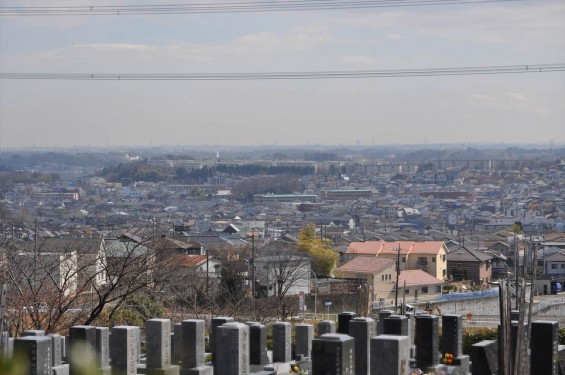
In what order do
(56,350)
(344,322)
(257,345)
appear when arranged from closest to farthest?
(56,350), (257,345), (344,322)

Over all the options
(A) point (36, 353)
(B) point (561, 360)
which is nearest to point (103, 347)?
(A) point (36, 353)

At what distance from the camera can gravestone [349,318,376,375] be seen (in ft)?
36.2

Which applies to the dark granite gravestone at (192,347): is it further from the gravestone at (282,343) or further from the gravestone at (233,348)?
the gravestone at (282,343)

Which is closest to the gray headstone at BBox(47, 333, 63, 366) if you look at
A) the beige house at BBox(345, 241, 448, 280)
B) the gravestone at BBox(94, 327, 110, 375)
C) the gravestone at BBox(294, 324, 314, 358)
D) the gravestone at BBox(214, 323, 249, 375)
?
the gravestone at BBox(94, 327, 110, 375)

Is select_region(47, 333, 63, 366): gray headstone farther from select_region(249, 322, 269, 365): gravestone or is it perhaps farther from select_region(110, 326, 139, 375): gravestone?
select_region(249, 322, 269, 365): gravestone

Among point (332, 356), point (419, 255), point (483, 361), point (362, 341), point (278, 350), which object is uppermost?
point (332, 356)

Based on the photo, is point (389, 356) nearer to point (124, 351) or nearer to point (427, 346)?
point (124, 351)

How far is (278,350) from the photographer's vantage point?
13289 millimetres

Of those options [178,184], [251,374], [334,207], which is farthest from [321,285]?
[178,184]

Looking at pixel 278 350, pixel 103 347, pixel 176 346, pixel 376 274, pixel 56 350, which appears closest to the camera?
pixel 56 350

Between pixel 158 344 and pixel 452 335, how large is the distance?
13.3ft

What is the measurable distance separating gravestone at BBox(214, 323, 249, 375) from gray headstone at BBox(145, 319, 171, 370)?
23.0 inches

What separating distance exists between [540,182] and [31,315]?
148 meters

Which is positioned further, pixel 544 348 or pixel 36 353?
pixel 544 348
